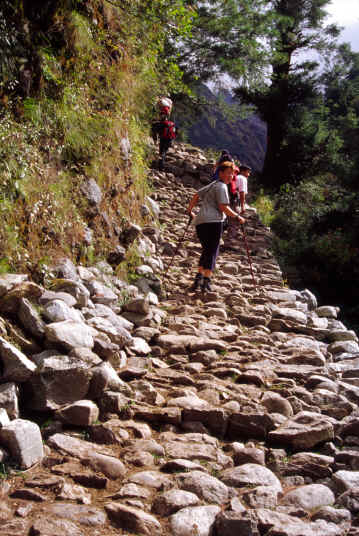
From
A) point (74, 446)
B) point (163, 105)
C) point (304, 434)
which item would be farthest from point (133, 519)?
point (163, 105)

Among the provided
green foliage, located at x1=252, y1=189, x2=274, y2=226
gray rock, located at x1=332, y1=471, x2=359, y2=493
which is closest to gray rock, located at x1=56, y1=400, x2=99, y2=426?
gray rock, located at x1=332, y1=471, x2=359, y2=493

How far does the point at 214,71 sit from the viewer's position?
24.2 metres

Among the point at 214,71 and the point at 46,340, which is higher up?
the point at 214,71

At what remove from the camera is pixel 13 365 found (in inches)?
127

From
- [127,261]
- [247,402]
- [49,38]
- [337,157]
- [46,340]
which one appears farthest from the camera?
[337,157]

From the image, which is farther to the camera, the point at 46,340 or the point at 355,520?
the point at 46,340

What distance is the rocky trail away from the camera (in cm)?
250

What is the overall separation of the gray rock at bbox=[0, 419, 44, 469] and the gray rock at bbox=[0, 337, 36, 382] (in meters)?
0.43

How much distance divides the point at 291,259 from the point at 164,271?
29.5ft

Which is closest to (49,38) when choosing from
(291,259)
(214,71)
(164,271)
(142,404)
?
(164,271)

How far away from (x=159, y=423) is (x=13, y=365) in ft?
3.70

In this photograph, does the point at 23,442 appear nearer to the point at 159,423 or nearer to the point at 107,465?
the point at 107,465

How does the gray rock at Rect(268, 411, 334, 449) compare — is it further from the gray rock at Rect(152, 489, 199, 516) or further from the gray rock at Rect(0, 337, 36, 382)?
the gray rock at Rect(0, 337, 36, 382)

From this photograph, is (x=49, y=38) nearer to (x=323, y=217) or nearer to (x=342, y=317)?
(x=342, y=317)
